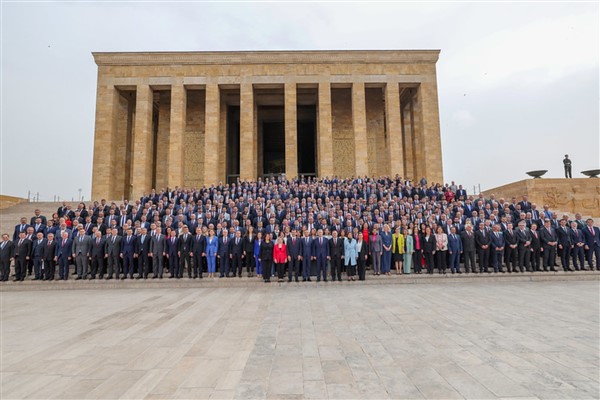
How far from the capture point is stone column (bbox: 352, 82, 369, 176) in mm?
25484

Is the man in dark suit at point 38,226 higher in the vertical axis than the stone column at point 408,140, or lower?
lower

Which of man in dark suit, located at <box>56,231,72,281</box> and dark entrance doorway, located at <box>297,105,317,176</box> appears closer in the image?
man in dark suit, located at <box>56,231,72,281</box>

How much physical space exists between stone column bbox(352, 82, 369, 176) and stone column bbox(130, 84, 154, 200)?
1531 centimetres

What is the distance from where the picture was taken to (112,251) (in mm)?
10227

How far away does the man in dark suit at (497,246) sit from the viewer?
10414 millimetres

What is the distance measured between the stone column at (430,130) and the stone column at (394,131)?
5.86 feet

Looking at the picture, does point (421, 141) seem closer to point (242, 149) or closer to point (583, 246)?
point (242, 149)

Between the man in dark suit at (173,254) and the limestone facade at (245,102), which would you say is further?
the limestone facade at (245,102)

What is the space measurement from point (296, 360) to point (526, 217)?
36.8ft

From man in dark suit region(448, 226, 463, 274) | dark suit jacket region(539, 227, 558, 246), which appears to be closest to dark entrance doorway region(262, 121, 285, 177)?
man in dark suit region(448, 226, 463, 274)

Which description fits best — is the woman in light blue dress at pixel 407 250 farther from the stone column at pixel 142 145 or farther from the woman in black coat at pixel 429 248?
the stone column at pixel 142 145

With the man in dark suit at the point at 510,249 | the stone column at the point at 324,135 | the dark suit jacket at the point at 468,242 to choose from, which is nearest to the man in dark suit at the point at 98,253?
the dark suit jacket at the point at 468,242

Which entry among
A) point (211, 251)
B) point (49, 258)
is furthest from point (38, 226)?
point (211, 251)

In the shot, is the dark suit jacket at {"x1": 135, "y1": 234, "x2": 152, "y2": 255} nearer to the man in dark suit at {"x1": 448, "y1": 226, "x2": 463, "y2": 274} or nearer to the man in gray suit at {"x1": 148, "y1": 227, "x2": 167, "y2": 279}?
the man in gray suit at {"x1": 148, "y1": 227, "x2": 167, "y2": 279}
